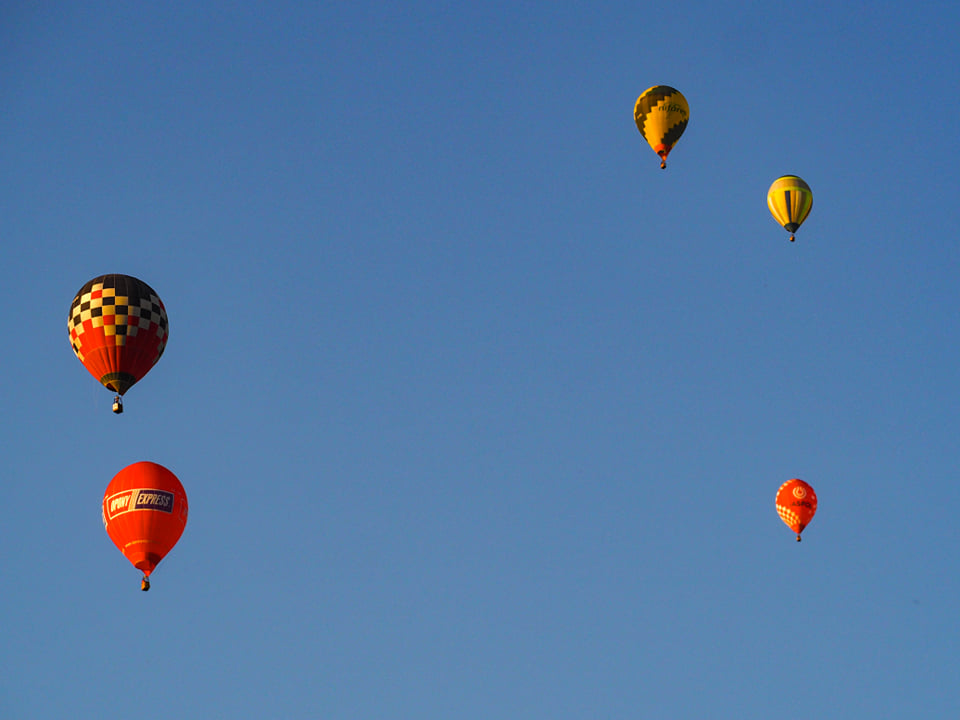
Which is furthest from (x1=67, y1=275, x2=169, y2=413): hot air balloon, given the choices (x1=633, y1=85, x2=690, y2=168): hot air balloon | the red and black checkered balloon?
(x1=633, y1=85, x2=690, y2=168): hot air balloon

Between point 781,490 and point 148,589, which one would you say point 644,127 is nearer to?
point 781,490

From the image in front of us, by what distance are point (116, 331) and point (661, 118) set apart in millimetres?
23816

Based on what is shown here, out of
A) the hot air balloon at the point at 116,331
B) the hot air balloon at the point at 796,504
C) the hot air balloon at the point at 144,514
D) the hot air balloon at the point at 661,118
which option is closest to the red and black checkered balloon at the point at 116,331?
the hot air balloon at the point at 116,331

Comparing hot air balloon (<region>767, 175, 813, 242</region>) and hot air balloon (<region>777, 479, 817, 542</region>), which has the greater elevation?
hot air balloon (<region>767, 175, 813, 242</region>)

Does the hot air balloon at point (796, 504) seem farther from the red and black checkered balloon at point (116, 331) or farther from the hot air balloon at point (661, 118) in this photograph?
the red and black checkered balloon at point (116, 331)

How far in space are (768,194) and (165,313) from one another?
2632 cm

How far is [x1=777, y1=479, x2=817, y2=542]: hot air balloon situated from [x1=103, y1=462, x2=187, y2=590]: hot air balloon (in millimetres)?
24999

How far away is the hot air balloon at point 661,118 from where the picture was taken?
61656 millimetres

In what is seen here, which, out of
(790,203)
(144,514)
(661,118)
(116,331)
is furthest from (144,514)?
(790,203)

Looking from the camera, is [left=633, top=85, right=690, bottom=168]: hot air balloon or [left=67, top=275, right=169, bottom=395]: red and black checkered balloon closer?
[left=67, top=275, right=169, bottom=395]: red and black checkered balloon

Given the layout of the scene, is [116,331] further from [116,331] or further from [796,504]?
[796,504]

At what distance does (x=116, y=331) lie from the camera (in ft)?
155

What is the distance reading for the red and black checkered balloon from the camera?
47.0 meters

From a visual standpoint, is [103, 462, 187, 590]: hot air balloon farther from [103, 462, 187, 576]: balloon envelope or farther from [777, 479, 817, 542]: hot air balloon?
[777, 479, 817, 542]: hot air balloon
